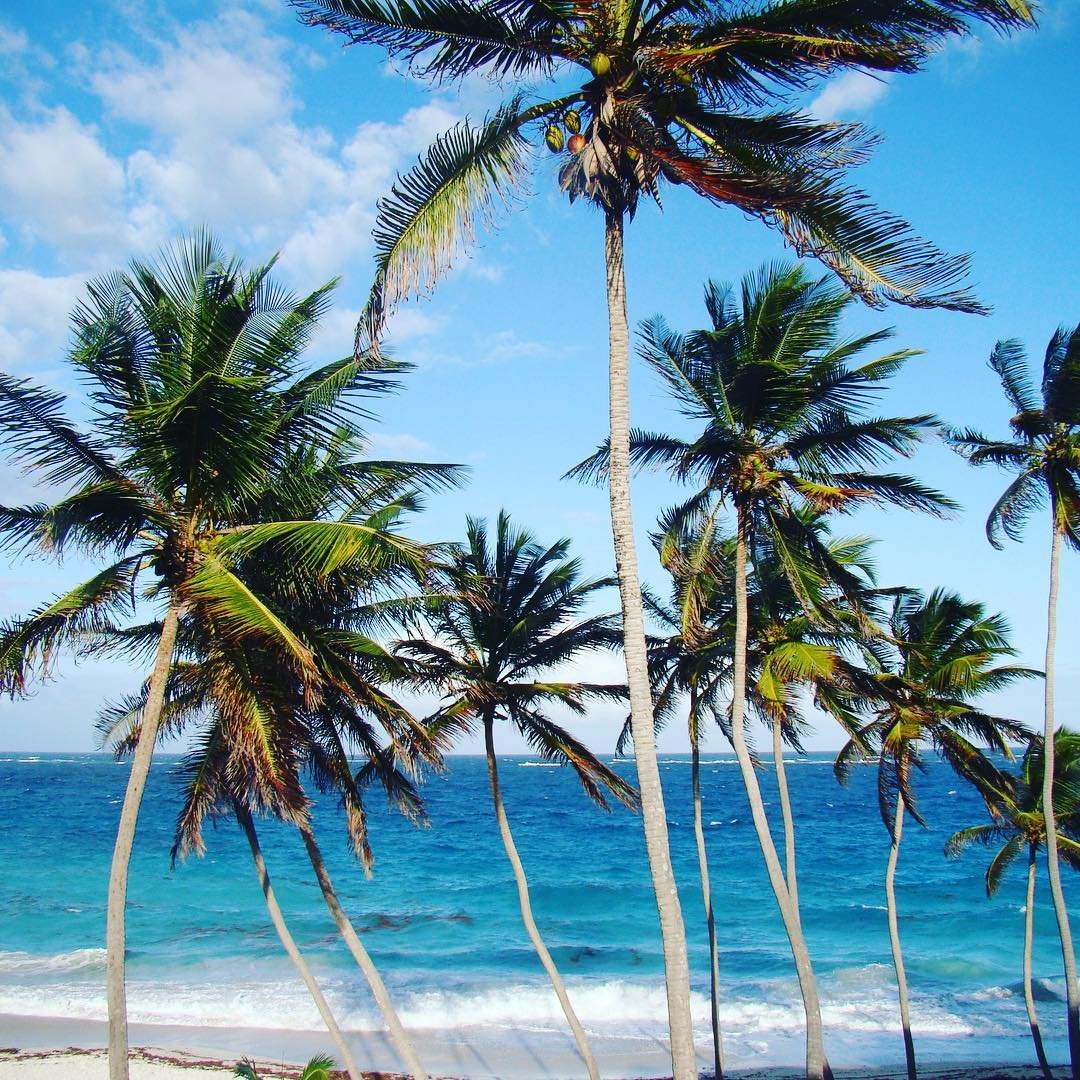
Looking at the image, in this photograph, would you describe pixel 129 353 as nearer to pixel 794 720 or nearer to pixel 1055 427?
pixel 794 720

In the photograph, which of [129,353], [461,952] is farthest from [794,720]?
[461,952]

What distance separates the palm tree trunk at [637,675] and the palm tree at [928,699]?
6.42m

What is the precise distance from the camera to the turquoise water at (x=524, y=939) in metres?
20.7

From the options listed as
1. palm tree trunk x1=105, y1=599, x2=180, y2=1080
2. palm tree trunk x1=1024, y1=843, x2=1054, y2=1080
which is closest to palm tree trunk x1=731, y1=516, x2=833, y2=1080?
palm tree trunk x1=1024, y1=843, x2=1054, y2=1080

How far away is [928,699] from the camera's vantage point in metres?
14.4

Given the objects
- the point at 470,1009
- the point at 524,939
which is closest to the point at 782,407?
the point at 470,1009

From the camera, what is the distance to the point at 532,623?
13625 millimetres

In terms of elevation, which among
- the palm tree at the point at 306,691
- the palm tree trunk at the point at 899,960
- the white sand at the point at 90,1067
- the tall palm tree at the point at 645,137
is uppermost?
the tall palm tree at the point at 645,137

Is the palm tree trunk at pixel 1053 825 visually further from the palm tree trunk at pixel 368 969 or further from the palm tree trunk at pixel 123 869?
the palm tree trunk at pixel 123 869

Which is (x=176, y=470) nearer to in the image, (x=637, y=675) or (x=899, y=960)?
(x=637, y=675)

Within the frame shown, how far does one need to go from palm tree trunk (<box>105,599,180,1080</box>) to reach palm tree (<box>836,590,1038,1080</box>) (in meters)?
8.63

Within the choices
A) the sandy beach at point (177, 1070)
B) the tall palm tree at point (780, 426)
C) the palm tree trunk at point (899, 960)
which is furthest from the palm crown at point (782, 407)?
the sandy beach at point (177, 1070)

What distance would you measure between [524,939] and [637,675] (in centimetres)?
2583

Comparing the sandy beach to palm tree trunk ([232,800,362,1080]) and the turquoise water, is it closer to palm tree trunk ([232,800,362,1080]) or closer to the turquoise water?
the turquoise water
